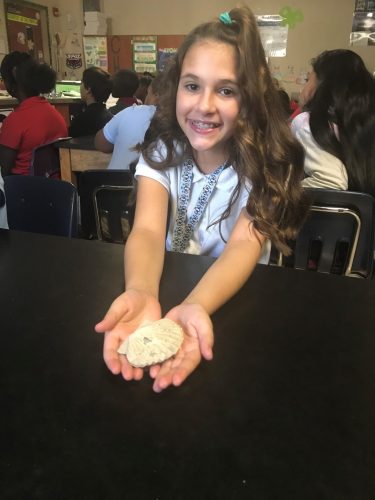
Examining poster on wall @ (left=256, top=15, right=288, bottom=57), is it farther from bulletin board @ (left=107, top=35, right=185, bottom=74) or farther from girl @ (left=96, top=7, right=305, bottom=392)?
girl @ (left=96, top=7, right=305, bottom=392)

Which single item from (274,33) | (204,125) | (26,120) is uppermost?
(274,33)

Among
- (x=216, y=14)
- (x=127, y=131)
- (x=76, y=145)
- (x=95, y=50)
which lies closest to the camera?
(x=127, y=131)

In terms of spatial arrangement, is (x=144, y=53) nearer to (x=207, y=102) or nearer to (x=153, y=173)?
(x=153, y=173)

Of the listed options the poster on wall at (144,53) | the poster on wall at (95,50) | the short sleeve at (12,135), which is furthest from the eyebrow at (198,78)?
the poster on wall at (95,50)

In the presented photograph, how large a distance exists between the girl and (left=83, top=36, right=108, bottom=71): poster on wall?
5.70 metres

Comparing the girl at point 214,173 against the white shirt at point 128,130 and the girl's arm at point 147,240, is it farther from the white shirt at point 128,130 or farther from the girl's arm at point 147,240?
the white shirt at point 128,130

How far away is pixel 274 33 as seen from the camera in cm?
550

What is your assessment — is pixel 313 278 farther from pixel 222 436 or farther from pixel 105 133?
pixel 105 133

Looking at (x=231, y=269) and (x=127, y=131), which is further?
(x=127, y=131)

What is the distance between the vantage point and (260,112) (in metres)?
0.99

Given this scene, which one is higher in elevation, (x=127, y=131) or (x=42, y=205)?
(x=127, y=131)

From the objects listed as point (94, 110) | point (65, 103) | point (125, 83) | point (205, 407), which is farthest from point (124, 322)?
point (65, 103)

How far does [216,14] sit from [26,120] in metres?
3.56

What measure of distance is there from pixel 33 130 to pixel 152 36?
4.17 metres
